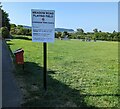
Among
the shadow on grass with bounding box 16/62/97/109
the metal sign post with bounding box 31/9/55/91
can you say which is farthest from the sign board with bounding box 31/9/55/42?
the shadow on grass with bounding box 16/62/97/109

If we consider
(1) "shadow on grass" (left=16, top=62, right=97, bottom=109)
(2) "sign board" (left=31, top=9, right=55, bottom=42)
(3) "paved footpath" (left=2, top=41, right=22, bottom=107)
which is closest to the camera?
(1) "shadow on grass" (left=16, top=62, right=97, bottom=109)

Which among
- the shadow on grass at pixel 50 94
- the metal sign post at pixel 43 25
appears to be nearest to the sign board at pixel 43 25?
the metal sign post at pixel 43 25

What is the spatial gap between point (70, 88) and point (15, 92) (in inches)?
59.9

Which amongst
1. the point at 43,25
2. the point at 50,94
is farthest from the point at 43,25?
the point at 50,94

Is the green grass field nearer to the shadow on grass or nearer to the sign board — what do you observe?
the shadow on grass

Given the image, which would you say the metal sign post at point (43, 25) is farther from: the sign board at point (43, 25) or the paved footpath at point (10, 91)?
the paved footpath at point (10, 91)

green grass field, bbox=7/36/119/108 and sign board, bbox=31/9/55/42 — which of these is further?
sign board, bbox=31/9/55/42

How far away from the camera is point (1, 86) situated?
33.5 ft

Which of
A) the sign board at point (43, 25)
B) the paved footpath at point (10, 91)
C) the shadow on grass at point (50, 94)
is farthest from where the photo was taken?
the sign board at point (43, 25)

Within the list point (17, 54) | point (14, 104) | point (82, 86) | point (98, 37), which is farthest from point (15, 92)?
point (98, 37)

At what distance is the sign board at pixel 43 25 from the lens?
9.53 metres

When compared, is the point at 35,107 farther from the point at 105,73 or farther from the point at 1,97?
the point at 105,73

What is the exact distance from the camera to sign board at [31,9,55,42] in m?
9.53

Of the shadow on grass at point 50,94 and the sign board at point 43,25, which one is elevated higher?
the sign board at point 43,25
